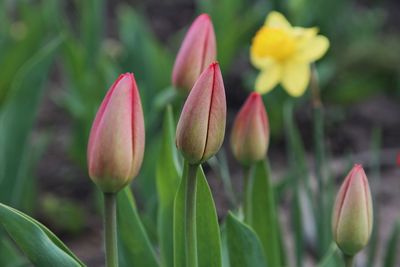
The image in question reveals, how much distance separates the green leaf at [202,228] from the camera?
924 millimetres

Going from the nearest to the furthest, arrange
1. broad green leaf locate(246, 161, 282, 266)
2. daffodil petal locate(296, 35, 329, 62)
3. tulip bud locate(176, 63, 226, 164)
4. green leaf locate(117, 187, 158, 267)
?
tulip bud locate(176, 63, 226, 164) → green leaf locate(117, 187, 158, 267) → broad green leaf locate(246, 161, 282, 266) → daffodil petal locate(296, 35, 329, 62)

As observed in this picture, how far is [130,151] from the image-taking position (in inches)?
31.0

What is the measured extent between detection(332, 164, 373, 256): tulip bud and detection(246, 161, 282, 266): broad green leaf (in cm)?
29

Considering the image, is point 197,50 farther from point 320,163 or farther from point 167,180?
point 320,163

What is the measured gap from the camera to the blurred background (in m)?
1.87

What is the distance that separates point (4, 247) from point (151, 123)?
562 mm

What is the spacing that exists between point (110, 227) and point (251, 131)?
0.84 feet

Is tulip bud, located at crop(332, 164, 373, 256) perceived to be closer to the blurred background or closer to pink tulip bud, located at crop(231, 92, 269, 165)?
pink tulip bud, located at crop(231, 92, 269, 165)

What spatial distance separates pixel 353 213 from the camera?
2.80 feet

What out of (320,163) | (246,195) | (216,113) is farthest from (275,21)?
(216,113)

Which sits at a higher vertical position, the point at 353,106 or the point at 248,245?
the point at 353,106

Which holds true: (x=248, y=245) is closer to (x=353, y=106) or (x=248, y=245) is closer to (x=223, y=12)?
(x=223, y=12)

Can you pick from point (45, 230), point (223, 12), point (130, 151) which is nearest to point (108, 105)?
point (130, 151)

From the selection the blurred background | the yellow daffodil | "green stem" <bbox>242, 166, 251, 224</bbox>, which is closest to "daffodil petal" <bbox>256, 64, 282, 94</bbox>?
the yellow daffodil
